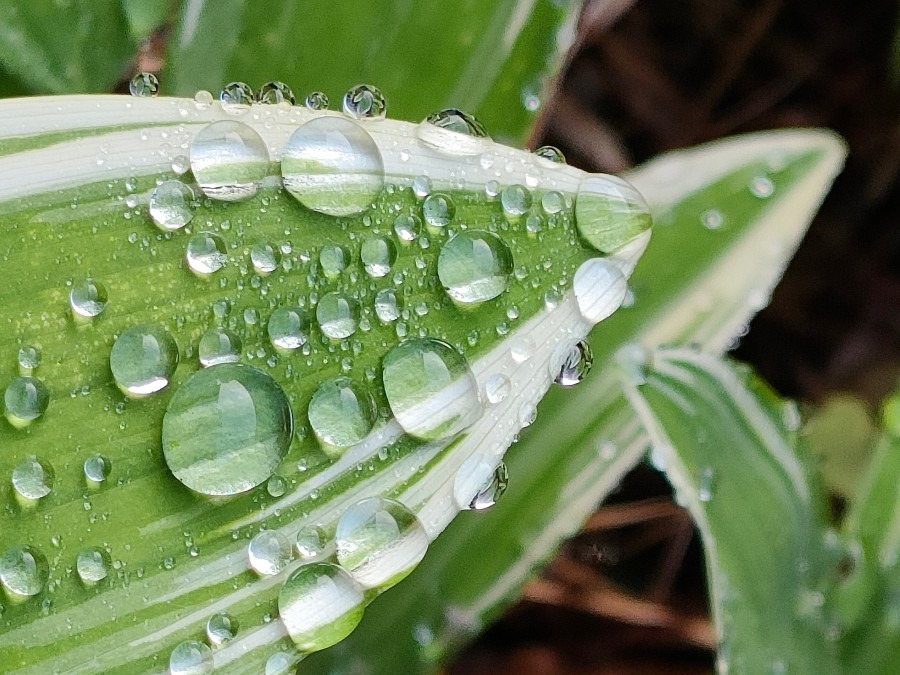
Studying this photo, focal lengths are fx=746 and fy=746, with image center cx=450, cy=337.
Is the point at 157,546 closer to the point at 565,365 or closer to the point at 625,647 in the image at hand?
the point at 565,365

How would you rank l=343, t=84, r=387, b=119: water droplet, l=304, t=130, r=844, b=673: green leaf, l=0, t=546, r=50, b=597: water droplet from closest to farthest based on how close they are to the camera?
1. l=0, t=546, r=50, b=597: water droplet
2. l=343, t=84, r=387, b=119: water droplet
3. l=304, t=130, r=844, b=673: green leaf

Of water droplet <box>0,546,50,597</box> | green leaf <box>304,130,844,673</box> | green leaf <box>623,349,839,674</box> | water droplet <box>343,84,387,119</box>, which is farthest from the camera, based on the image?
green leaf <box>304,130,844,673</box>

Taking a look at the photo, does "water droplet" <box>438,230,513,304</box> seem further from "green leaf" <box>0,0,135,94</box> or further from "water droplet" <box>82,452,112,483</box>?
"green leaf" <box>0,0,135,94</box>

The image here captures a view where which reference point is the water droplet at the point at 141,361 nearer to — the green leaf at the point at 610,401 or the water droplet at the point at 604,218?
the water droplet at the point at 604,218

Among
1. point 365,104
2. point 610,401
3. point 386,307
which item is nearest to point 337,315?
point 386,307

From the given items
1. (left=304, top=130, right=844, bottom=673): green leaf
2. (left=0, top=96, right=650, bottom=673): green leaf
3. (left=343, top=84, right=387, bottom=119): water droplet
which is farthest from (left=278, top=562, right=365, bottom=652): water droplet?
(left=304, top=130, right=844, bottom=673): green leaf

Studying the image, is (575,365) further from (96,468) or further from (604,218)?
(96,468)

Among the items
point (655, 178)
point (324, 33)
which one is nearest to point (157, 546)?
point (324, 33)
